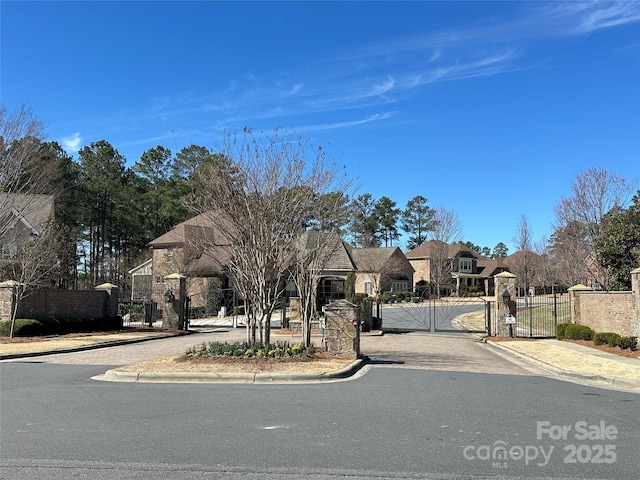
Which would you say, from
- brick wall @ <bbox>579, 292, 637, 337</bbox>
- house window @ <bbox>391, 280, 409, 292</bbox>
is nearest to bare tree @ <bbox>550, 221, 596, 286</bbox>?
brick wall @ <bbox>579, 292, 637, 337</bbox>

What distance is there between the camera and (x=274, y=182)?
14930 mm

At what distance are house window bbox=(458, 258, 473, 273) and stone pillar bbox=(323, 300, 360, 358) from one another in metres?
65.9

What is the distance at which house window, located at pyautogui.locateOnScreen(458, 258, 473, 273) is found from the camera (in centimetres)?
7919

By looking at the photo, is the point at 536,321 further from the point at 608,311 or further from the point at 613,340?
the point at 613,340

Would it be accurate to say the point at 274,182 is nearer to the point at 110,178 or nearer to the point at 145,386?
the point at 145,386

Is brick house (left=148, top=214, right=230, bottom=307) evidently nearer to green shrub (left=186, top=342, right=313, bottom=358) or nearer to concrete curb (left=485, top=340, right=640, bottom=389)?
green shrub (left=186, top=342, right=313, bottom=358)

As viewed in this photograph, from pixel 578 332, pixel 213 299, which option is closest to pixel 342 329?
pixel 578 332

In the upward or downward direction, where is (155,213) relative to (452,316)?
upward

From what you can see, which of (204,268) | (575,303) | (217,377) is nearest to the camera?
(217,377)

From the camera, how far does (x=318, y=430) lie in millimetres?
7035

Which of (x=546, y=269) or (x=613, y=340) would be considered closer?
(x=613, y=340)

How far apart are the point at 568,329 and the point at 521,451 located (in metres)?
17.7

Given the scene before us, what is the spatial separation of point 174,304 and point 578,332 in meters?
18.7

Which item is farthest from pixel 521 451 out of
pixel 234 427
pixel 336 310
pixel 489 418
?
pixel 336 310
